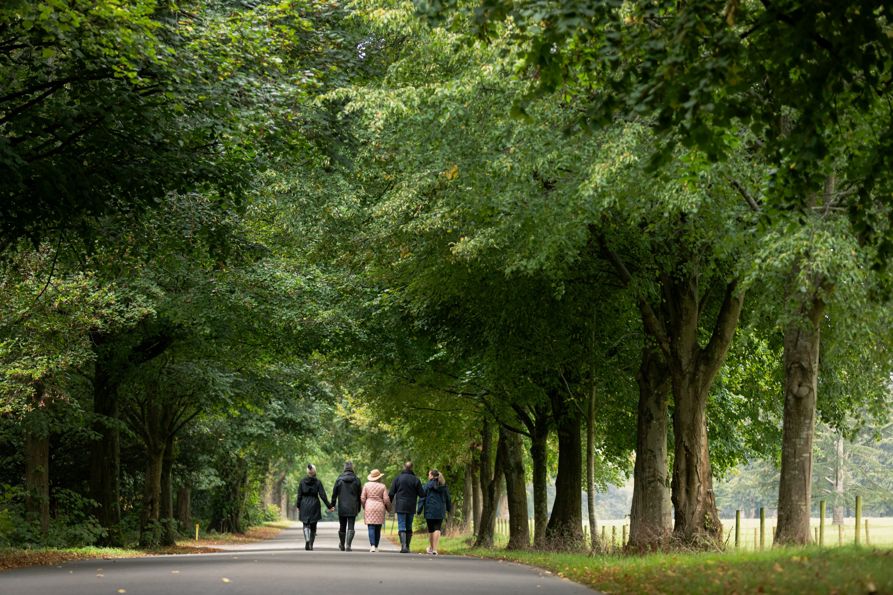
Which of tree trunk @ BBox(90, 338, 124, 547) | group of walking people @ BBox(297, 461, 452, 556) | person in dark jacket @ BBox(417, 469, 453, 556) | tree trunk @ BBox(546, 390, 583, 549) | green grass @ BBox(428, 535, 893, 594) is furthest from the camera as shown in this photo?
tree trunk @ BBox(90, 338, 124, 547)

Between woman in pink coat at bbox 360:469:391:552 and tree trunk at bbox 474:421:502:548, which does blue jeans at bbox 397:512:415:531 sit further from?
tree trunk at bbox 474:421:502:548

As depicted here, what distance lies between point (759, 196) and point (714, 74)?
693cm

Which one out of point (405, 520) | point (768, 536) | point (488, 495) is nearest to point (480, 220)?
point (405, 520)

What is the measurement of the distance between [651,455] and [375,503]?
5906 millimetres

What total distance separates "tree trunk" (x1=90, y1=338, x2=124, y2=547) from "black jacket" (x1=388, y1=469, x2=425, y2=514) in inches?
301

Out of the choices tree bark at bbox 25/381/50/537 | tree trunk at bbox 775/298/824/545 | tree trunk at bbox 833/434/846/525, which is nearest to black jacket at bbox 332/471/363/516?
tree bark at bbox 25/381/50/537

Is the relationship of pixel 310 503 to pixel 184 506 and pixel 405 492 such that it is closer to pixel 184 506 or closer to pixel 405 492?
pixel 405 492

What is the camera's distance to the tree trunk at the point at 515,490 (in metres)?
29.1

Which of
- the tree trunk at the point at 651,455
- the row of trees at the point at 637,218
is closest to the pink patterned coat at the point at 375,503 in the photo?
the row of trees at the point at 637,218

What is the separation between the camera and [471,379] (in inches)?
1009

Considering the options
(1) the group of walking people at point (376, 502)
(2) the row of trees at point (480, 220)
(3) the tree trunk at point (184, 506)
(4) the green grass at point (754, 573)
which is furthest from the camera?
(3) the tree trunk at point (184, 506)

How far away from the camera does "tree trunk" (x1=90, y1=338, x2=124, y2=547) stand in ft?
90.3

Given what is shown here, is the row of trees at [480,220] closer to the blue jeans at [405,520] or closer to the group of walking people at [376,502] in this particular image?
the group of walking people at [376,502]

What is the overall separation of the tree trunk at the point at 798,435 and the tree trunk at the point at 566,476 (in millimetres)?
9837
